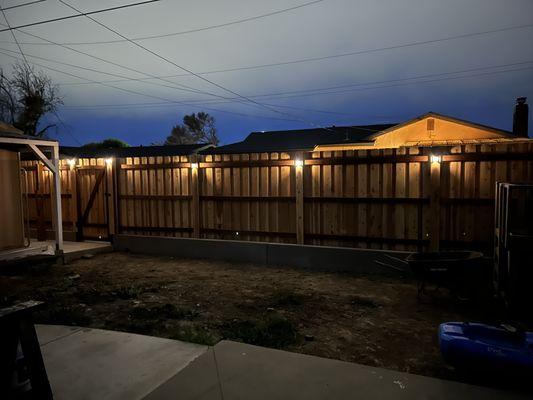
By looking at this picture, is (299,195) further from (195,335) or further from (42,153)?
(42,153)

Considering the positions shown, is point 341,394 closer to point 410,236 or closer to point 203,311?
point 203,311

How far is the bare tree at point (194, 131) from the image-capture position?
5281 cm

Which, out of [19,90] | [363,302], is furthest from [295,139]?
[19,90]

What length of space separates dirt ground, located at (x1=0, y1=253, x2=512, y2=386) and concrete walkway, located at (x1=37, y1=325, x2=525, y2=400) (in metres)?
0.44

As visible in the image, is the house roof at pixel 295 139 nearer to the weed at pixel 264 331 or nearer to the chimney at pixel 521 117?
the chimney at pixel 521 117

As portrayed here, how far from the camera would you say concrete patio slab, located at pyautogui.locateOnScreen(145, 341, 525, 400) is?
2.77m

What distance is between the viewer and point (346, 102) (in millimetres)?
107250

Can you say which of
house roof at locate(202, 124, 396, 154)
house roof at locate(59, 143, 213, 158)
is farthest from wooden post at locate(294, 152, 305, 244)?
house roof at locate(59, 143, 213, 158)

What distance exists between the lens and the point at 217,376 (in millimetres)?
3068

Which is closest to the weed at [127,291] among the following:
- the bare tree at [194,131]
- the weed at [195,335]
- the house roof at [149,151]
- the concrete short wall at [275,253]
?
the weed at [195,335]

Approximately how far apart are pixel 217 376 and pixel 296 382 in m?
0.66

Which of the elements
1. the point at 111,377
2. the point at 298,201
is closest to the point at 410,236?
the point at 298,201

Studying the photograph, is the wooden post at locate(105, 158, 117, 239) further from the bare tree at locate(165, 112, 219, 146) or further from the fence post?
the bare tree at locate(165, 112, 219, 146)

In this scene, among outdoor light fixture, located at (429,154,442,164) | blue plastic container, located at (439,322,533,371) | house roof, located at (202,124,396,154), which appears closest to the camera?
blue plastic container, located at (439,322,533,371)
